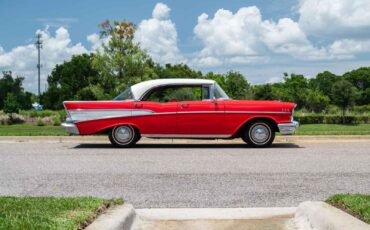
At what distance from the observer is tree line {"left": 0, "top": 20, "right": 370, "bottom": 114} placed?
39.2 m

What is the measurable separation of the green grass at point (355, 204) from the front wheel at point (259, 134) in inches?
283

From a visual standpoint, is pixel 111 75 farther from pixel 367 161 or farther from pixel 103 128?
pixel 367 161

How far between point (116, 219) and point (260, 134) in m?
8.45

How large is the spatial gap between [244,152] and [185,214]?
639 cm

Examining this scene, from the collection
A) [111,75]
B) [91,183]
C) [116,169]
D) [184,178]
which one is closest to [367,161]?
[184,178]

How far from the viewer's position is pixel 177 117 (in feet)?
41.1

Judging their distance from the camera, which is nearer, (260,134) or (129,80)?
(260,134)

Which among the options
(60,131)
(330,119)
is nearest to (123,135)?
(60,131)

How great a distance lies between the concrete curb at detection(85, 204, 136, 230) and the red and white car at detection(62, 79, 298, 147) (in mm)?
7297

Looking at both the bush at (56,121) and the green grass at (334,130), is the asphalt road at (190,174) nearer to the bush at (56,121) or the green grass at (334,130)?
the green grass at (334,130)

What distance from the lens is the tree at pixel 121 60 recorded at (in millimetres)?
38531

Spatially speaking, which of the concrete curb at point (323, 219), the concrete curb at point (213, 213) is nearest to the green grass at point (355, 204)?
the concrete curb at point (323, 219)

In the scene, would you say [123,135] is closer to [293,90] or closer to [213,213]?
[213,213]

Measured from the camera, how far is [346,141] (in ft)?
48.3
